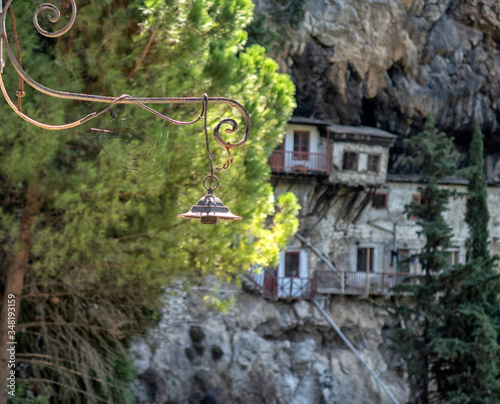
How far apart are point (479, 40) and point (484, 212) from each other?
33.2 feet

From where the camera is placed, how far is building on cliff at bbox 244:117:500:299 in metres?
25.0

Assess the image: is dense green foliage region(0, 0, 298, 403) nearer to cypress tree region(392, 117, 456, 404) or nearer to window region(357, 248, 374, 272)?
cypress tree region(392, 117, 456, 404)

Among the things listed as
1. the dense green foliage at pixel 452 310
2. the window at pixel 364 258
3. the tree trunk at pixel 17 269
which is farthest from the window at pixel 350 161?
the tree trunk at pixel 17 269

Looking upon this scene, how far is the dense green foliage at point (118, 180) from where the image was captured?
980 centimetres

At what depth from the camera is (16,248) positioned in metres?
10.1

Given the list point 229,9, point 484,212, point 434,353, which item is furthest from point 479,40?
point 229,9

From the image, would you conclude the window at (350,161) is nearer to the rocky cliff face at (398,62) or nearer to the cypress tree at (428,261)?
the rocky cliff face at (398,62)

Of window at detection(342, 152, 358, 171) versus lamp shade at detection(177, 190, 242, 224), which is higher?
window at detection(342, 152, 358, 171)

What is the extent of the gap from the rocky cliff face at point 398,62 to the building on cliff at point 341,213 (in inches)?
47.5

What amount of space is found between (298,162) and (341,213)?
8.50 feet

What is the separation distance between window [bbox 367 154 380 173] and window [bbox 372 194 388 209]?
1.60 m

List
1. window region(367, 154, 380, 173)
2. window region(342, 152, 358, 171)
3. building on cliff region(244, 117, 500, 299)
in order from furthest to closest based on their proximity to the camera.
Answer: window region(367, 154, 380, 173), window region(342, 152, 358, 171), building on cliff region(244, 117, 500, 299)

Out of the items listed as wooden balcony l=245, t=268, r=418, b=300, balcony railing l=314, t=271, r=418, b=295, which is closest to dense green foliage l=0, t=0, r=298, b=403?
wooden balcony l=245, t=268, r=418, b=300

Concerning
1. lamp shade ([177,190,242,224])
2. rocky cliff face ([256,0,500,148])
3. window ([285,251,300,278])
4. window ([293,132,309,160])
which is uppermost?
rocky cliff face ([256,0,500,148])
